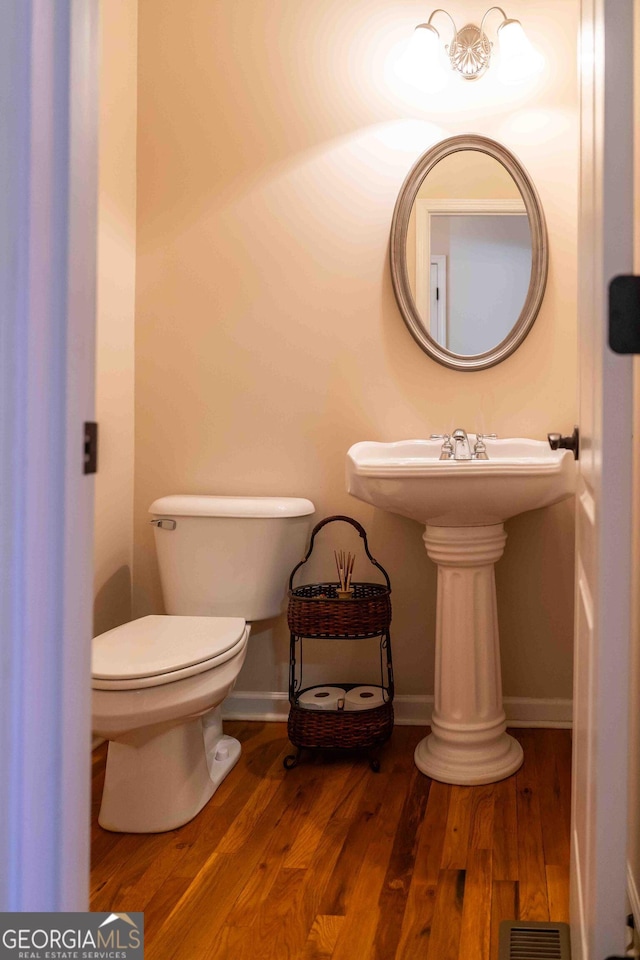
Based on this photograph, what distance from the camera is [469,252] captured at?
260 centimetres

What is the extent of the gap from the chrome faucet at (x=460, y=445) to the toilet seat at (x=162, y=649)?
0.81 m

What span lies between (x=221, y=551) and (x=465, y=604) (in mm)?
728

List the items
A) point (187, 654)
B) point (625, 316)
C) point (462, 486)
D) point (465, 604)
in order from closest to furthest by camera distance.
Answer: point (625, 316) < point (187, 654) < point (462, 486) < point (465, 604)

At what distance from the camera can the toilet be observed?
188cm

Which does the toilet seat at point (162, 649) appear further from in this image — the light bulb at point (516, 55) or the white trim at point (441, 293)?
the light bulb at point (516, 55)

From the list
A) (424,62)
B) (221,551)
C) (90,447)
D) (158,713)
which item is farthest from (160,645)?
(424,62)

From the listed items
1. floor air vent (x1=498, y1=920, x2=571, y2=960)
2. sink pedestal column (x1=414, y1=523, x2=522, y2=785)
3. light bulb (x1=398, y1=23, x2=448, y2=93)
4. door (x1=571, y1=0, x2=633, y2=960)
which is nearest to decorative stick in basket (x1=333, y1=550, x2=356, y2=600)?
sink pedestal column (x1=414, y1=523, x2=522, y2=785)

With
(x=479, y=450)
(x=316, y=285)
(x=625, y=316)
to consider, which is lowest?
(x=479, y=450)

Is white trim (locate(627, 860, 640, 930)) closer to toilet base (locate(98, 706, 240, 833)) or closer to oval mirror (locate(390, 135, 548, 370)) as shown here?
toilet base (locate(98, 706, 240, 833))

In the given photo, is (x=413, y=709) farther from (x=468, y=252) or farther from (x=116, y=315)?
(x=116, y=315)

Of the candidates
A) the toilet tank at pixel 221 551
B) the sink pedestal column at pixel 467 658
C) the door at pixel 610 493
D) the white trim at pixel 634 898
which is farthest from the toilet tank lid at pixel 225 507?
the door at pixel 610 493

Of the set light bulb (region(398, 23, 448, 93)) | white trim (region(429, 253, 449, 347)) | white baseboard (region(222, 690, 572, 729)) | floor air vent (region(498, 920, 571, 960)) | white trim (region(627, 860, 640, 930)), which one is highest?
light bulb (region(398, 23, 448, 93))

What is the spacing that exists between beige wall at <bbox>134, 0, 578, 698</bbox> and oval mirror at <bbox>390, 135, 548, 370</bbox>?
5cm

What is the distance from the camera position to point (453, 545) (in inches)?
90.8
